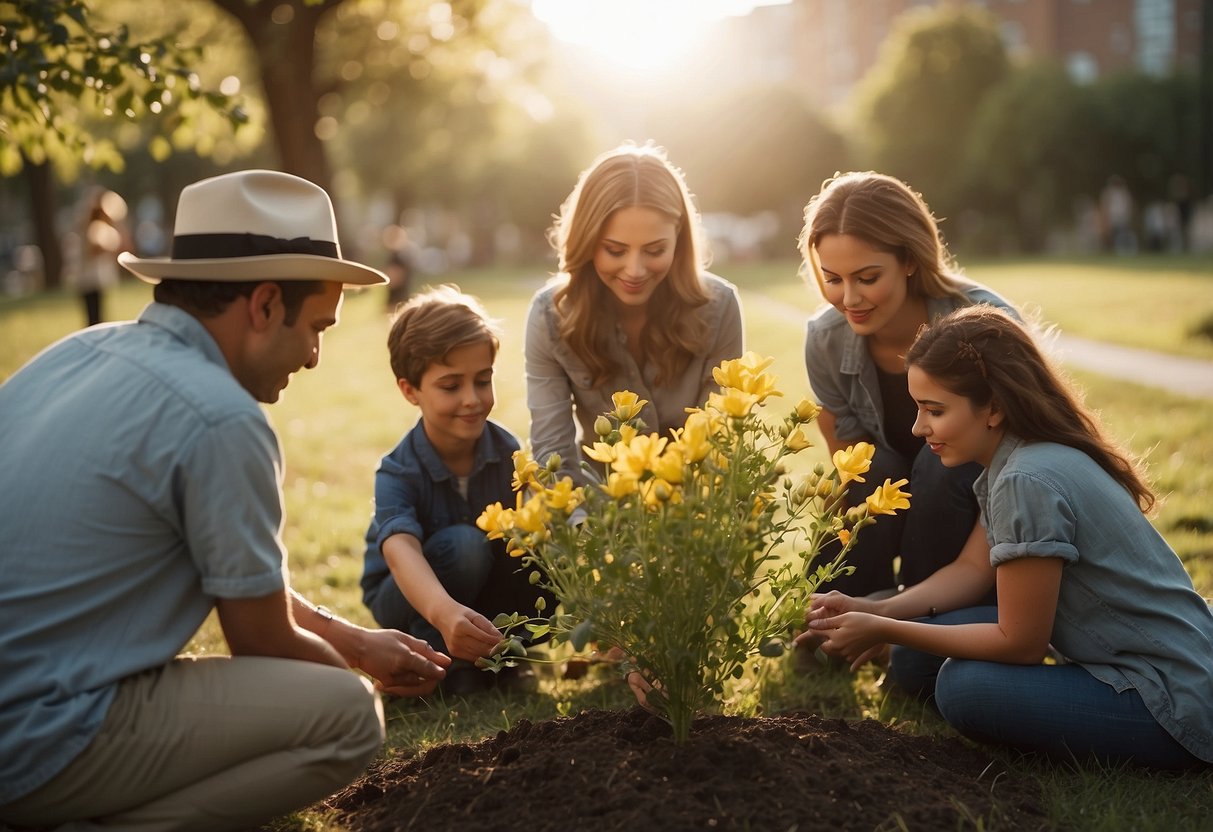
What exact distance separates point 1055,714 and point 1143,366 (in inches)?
383

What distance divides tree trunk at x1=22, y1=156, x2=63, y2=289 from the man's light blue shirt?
35017 mm

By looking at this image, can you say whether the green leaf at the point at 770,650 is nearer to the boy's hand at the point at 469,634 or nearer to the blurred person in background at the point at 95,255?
the boy's hand at the point at 469,634

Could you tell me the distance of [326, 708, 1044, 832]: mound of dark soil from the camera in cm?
276

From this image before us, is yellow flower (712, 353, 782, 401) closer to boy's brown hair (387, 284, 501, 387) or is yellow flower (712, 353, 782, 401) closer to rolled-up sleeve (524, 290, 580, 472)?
boy's brown hair (387, 284, 501, 387)

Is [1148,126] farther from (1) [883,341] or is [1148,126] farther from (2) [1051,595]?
(2) [1051,595]

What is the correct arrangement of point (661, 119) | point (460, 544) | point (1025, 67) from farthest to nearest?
point (661, 119) < point (1025, 67) < point (460, 544)

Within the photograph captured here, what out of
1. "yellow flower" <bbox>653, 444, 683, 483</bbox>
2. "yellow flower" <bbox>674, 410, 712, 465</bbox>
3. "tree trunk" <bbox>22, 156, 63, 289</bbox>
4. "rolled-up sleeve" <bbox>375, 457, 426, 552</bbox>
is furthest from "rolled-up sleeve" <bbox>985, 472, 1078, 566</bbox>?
"tree trunk" <bbox>22, 156, 63, 289</bbox>

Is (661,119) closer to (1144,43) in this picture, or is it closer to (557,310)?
(1144,43)

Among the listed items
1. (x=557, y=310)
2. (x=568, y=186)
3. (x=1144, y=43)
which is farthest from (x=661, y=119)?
(x=557, y=310)

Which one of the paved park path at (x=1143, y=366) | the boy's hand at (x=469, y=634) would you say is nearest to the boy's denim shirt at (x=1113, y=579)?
the boy's hand at (x=469, y=634)

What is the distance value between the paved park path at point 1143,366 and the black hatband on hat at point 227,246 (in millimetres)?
8191

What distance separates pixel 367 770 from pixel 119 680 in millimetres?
964

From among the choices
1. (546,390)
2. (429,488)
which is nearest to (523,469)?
(429,488)

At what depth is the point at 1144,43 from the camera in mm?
63281
